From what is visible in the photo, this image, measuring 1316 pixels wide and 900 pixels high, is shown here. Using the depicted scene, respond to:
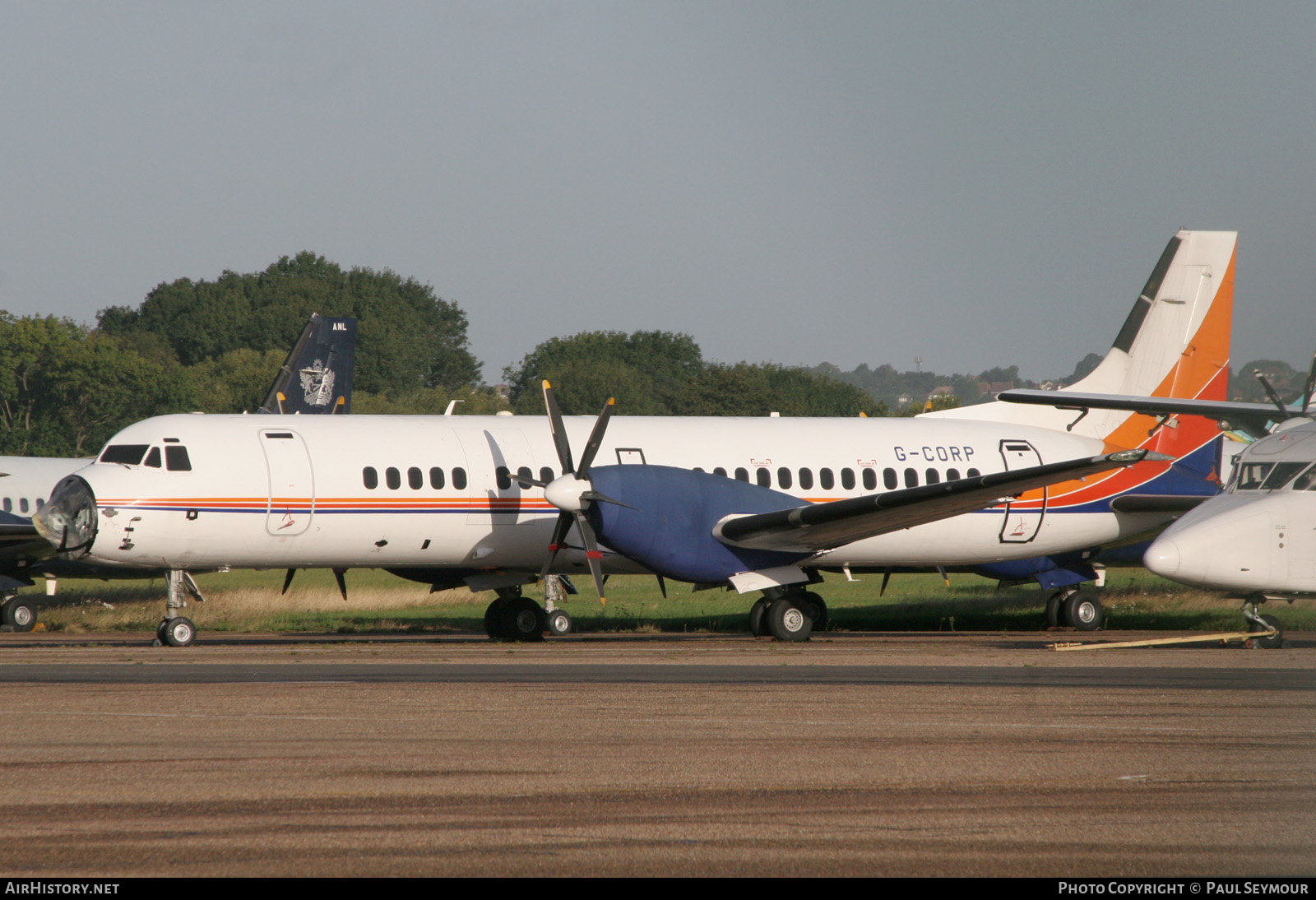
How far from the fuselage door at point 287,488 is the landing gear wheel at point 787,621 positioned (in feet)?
23.5

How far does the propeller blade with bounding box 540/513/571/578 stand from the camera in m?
20.9

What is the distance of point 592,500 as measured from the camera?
66.2ft

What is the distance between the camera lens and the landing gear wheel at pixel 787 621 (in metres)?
21.7

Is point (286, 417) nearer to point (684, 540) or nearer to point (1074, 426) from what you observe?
point (684, 540)

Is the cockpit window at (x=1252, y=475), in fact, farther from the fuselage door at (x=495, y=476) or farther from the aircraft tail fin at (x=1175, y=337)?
the fuselage door at (x=495, y=476)

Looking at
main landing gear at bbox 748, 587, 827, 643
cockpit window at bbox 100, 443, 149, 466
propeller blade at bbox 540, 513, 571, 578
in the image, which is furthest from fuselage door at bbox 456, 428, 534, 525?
cockpit window at bbox 100, 443, 149, 466

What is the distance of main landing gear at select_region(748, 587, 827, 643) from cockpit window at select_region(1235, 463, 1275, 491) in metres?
6.59

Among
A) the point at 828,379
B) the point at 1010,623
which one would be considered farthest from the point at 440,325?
the point at 1010,623

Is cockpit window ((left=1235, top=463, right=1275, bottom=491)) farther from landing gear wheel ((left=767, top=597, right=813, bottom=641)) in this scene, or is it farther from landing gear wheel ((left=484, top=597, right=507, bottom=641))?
landing gear wheel ((left=484, top=597, right=507, bottom=641))

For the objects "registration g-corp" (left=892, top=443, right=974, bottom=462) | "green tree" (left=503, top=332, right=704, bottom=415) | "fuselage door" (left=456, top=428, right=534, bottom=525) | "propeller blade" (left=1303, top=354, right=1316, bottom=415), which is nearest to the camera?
"propeller blade" (left=1303, top=354, right=1316, bottom=415)

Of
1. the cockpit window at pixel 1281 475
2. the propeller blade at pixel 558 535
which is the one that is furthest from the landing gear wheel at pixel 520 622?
the cockpit window at pixel 1281 475

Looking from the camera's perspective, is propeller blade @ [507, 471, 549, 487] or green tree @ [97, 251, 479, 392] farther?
green tree @ [97, 251, 479, 392]

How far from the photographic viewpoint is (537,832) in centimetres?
700

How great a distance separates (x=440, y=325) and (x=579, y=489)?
97.2 m
